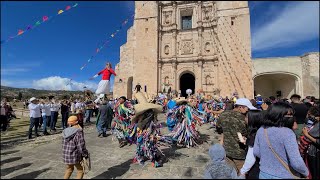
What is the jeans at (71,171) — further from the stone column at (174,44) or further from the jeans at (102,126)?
the stone column at (174,44)

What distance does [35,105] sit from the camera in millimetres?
8219

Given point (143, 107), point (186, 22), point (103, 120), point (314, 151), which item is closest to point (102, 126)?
point (103, 120)

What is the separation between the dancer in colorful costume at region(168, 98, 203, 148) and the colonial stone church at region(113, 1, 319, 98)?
51.3 feet

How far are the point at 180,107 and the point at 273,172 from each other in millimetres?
4427

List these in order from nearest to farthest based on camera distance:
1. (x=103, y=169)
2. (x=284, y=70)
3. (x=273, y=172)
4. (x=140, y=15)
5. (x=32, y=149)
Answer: (x=273, y=172)
(x=103, y=169)
(x=32, y=149)
(x=284, y=70)
(x=140, y=15)

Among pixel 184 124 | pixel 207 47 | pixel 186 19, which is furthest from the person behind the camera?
pixel 186 19

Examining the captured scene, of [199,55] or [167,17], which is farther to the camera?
[167,17]

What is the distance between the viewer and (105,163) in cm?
498

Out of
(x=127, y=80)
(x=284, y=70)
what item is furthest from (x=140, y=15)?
(x=284, y=70)

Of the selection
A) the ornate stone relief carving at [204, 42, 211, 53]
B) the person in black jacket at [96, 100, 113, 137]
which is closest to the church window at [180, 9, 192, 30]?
the ornate stone relief carving at [204, 42, 211, 53]

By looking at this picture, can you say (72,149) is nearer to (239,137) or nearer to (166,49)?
(239,137)

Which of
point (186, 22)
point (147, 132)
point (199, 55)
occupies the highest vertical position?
point (186, 22)

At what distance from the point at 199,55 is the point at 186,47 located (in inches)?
71.0

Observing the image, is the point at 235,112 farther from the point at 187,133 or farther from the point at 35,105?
the point at 35,105
